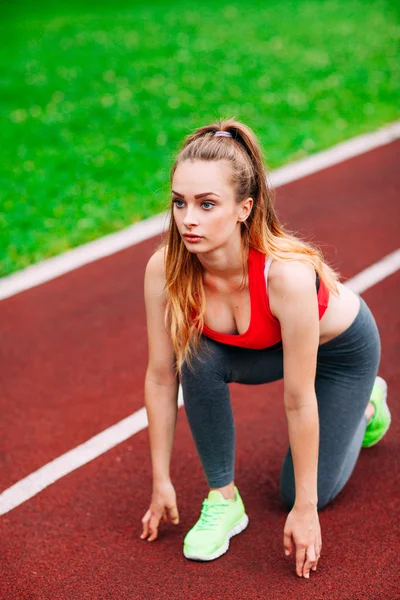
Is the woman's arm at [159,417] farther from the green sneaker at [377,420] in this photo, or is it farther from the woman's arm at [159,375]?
the green sneaker at [377,420]

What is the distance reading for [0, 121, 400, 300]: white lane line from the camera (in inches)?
250

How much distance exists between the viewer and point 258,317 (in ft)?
10.4

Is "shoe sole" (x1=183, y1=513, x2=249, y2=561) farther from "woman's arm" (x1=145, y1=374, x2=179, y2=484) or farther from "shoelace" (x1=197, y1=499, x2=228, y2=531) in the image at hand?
"woman's arm" (x1=145, y1=374, x2=179, y2=484)

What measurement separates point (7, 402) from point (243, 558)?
184 cm

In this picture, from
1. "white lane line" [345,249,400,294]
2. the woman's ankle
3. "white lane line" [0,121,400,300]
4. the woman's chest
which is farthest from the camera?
"white lane line" [0,121,400,300]

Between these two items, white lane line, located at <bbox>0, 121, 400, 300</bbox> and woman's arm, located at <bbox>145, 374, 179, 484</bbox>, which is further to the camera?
white lane line, located at <bbox>0, 121, 400, 300</bbox>

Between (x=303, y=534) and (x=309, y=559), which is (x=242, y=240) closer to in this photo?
(x=303, y=534)

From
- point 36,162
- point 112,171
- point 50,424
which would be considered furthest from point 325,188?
point 50,424

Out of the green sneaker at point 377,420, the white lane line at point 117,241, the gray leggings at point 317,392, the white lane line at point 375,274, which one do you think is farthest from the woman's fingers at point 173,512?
the white lane line at point 375,274

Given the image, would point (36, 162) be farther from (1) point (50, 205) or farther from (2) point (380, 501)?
(2) point (380, 501)

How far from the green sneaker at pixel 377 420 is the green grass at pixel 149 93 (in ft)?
9.72

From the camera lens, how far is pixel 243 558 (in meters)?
3.46

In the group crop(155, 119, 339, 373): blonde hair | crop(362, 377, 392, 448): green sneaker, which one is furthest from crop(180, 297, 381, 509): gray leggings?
crop(362, 377, 392, 448): green sneaker

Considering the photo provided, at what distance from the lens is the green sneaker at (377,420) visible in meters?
4.02
